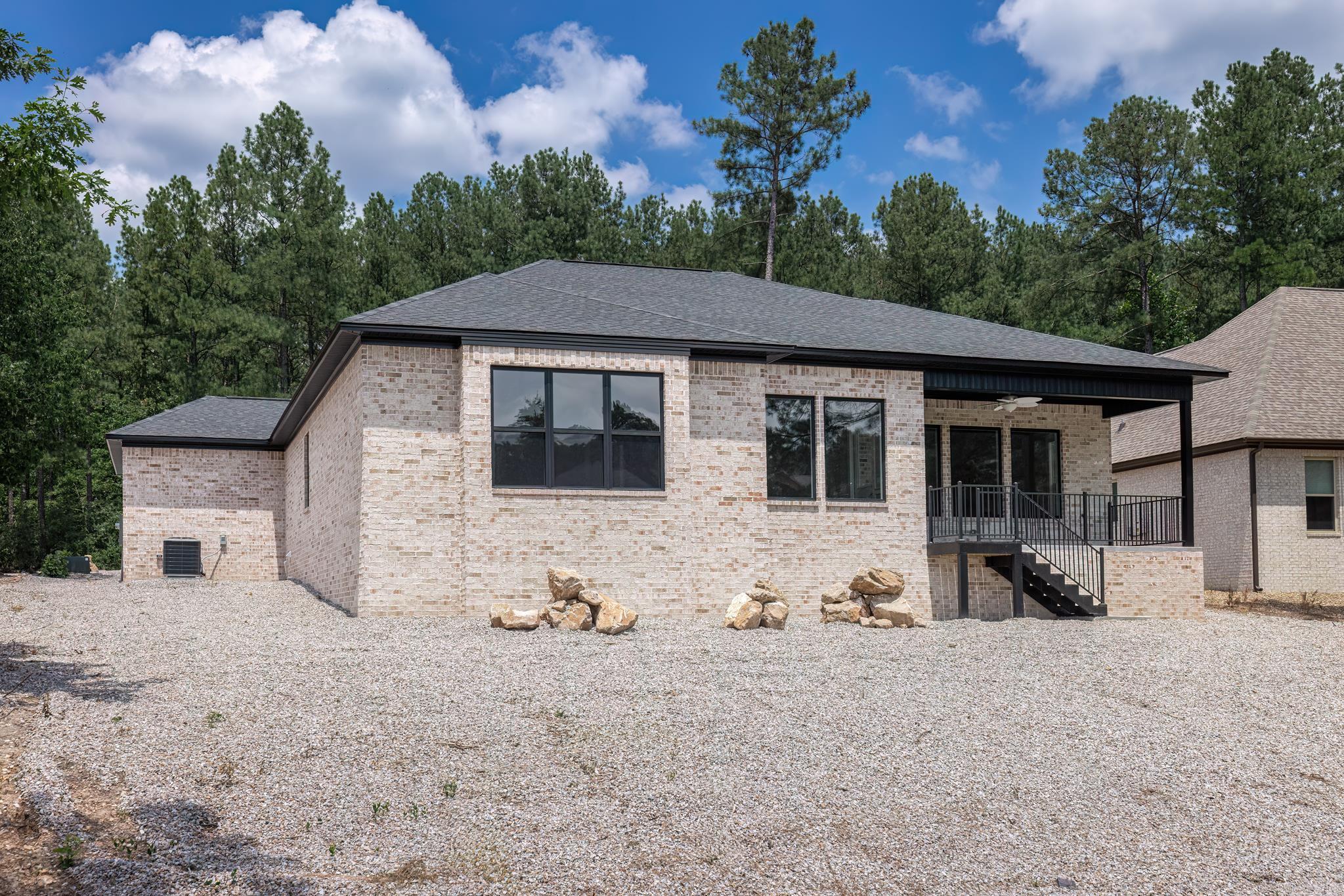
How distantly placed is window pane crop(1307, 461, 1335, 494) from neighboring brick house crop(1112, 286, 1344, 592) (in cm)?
2

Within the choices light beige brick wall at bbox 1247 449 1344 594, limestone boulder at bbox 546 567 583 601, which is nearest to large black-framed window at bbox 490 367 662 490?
limestone boulder at bbox 546 567 583 601

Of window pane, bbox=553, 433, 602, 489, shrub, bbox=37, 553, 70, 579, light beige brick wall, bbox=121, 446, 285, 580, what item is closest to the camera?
window pane, bbox=553, 433, 602, 489

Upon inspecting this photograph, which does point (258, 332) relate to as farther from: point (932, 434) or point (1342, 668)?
point (1342, 668)

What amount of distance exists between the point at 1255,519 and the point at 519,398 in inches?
671

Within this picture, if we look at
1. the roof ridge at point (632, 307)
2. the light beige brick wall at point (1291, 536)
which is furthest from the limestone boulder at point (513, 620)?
the light beige brick wall at point (1291, 536)

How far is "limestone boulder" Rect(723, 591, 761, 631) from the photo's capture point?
1393 cm

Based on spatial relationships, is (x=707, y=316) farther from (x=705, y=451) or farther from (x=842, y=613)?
(x=842, y=613)

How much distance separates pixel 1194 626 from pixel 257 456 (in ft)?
67.1

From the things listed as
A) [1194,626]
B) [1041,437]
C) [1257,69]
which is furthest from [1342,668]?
[1257,69]

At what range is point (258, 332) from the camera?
113ft

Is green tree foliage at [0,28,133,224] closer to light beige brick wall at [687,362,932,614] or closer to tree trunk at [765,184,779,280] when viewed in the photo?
light beige brick wall at [687,362,932,614]

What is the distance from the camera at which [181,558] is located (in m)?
23.7

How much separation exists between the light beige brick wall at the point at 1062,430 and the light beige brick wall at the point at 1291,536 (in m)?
5.13

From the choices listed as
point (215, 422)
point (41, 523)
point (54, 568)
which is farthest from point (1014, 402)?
point (41, 523)
